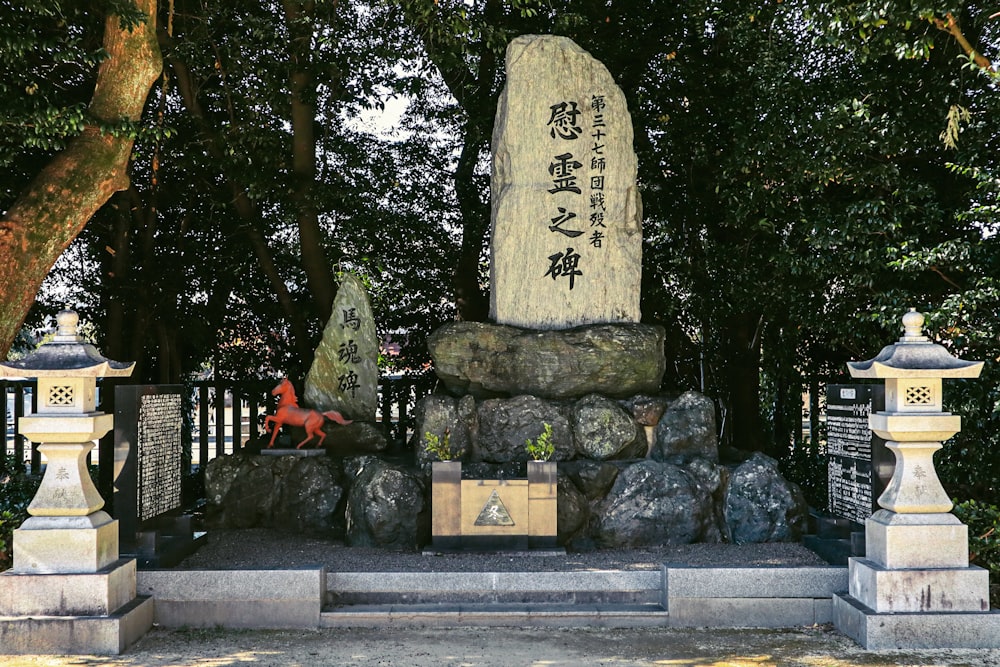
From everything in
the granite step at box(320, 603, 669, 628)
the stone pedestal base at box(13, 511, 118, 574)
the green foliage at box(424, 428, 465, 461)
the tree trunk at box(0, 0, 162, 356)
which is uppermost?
the tree trunk at box(0, 0, 162, 356)

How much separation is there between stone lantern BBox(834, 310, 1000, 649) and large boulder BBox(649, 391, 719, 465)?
7.23 ft

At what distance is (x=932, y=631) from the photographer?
521 centimetres

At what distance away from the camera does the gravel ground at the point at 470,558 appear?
656cm

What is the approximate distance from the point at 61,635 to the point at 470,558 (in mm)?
2879

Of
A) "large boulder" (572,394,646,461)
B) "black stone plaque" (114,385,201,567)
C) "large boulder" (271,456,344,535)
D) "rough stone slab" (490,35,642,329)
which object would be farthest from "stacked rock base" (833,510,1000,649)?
"black stone plaque" (114,385,201,567)

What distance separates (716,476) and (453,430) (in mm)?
2315

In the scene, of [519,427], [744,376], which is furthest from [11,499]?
[744,376]

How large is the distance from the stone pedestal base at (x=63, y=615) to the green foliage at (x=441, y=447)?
9.16 ft

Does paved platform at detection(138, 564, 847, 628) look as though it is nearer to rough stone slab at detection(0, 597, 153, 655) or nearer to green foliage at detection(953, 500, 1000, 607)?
rough stone slab at detection(0, 597, 153, 655)

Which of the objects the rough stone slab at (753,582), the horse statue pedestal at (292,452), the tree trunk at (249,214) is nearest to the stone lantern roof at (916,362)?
the rough stone slab at (753,582)

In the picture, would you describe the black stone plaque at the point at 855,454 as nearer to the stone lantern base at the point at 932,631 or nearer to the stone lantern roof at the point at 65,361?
the stone lantern base at the point at 932,631

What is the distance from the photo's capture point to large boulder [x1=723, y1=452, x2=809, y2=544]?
24.5ft

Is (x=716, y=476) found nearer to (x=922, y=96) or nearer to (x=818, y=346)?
(x=922, y=96)

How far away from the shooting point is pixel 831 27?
6.86m
